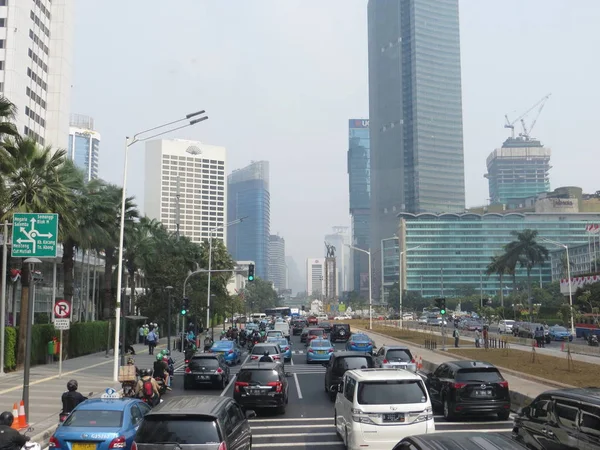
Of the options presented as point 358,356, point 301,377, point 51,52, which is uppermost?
point 51,52

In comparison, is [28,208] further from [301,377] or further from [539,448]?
[539,448]

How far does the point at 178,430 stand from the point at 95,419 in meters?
2.92

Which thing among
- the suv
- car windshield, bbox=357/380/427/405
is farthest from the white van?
the suv

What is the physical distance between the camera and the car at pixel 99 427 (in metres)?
10.7

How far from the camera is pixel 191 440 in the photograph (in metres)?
8.98

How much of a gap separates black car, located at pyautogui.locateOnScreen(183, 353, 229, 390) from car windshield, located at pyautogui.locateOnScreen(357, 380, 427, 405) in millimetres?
12934

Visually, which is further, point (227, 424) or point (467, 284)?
point (467, 284)

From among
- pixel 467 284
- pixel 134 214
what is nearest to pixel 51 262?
pixel 134 214

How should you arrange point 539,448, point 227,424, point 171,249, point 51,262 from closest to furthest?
point 227,424
point 539,448
point 51,262
point 171,249

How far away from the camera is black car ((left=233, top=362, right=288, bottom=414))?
18.1m

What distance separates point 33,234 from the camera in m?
18.9

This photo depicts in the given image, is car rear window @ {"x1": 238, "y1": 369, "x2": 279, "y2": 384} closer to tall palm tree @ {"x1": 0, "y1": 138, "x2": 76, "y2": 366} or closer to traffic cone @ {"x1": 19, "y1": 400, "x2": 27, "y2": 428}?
traffic cone @ {"x1": 19, "y1": 400, "x2": 27, "y2": 428}

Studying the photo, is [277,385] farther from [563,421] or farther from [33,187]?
[33,187]

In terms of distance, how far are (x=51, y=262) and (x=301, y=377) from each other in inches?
1085
